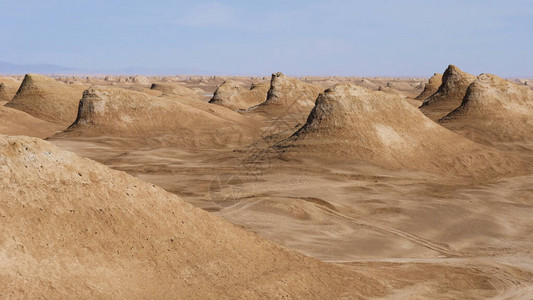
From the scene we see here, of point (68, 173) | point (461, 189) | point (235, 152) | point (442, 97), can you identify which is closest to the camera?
point (68, 173)

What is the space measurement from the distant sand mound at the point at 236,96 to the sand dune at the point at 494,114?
2417 centimetres

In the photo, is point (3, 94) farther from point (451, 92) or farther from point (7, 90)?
point (451, 92)

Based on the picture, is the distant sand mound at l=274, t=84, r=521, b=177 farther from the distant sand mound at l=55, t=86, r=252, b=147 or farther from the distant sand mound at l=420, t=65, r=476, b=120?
the distant sand mound at l=420, t=65, r=476, b=120

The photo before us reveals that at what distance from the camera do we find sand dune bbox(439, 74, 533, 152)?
4038cm

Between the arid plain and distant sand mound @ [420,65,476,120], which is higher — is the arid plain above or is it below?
below

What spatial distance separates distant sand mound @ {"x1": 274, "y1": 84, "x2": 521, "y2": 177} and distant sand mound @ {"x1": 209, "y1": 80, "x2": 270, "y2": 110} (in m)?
30.7

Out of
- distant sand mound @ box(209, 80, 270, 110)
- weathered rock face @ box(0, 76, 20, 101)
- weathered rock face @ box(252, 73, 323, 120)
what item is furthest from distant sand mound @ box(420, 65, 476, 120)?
weathered rock face @ box(0, 76, 20, 101)

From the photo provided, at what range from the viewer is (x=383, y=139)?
3100 cm

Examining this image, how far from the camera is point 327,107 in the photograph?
32.6 meters

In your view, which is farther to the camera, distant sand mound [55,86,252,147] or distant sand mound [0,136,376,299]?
distant sand mound [55,86,252,147]

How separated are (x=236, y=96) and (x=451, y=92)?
21.5m

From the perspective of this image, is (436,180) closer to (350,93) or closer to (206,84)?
(350,93)

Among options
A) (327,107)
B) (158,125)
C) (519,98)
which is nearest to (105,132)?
(158,125)

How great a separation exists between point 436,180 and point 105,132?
21.9 m
